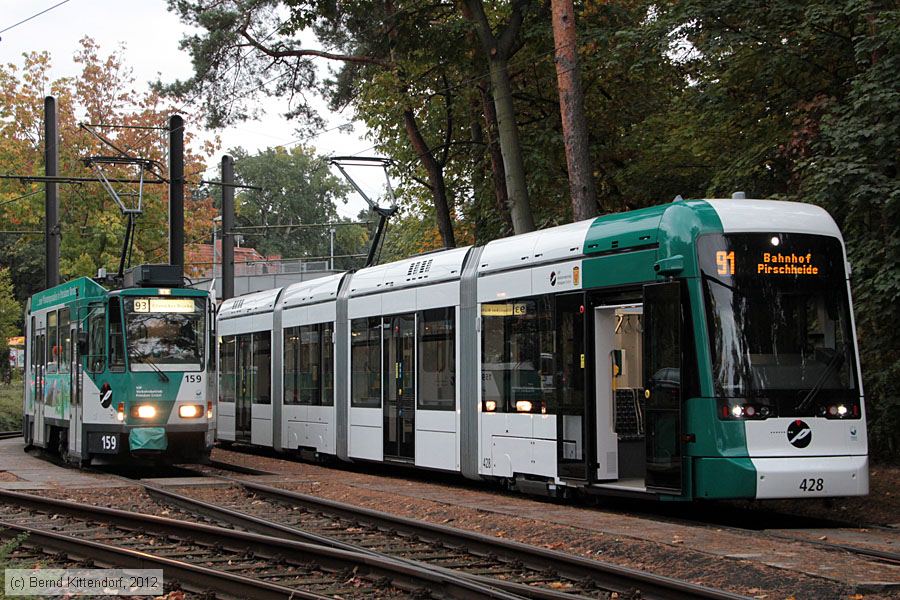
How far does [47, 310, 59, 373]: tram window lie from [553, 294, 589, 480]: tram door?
10.6 meters

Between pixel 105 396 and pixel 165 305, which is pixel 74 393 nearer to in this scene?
pixel 105 396

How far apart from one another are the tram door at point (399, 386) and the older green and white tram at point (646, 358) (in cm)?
4

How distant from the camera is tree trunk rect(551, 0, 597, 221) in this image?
1952 cm

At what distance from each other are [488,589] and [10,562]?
4381mm

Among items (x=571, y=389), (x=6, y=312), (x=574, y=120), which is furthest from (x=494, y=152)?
(x=6, y=312)

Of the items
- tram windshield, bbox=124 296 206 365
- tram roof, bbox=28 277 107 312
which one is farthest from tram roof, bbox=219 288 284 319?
tram windshield, bbox=124 296 206 365

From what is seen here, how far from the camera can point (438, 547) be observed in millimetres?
10938

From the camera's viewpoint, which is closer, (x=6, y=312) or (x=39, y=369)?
(x=39, y=369)

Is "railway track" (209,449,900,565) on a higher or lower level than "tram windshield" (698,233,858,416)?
lower

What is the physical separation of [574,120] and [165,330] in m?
7.00

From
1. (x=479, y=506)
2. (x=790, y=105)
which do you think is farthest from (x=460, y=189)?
(x=479, y=506)

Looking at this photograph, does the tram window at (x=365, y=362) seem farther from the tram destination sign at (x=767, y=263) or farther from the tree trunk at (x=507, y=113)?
the tram destination sign at (x=767, y=263)

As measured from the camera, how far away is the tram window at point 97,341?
744 inches

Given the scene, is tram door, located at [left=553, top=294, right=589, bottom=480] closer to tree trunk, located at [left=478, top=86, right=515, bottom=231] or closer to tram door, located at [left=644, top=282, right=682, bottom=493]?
tram door, located at [left=644, top=282, right=682, bottom=493]
